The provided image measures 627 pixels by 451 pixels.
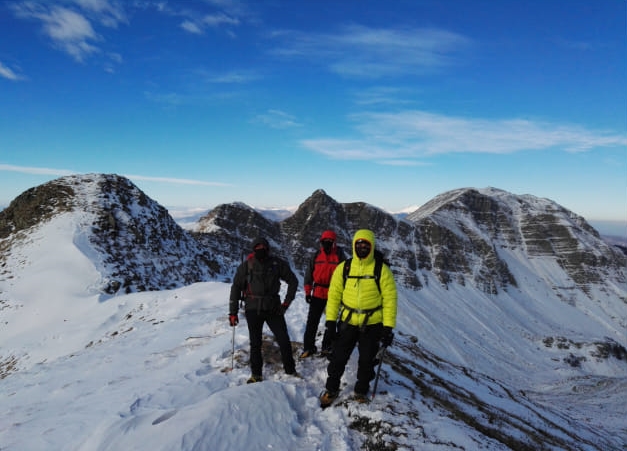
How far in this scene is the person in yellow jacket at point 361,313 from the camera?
7.03 meters

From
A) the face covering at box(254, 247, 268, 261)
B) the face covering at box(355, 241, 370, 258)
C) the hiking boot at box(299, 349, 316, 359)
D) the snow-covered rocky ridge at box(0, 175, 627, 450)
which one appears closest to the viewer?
the snow-covered rocky ridge at box(0, 175, 627, 450)

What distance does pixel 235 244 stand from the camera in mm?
102062

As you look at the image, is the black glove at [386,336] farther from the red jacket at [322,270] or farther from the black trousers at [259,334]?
the red jacket at [322,270]

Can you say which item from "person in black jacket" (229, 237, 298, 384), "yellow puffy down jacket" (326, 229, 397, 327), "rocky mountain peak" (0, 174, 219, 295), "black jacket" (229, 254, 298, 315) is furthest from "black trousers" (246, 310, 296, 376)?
"rocky mountain peak" (0, 174, 219, 295)

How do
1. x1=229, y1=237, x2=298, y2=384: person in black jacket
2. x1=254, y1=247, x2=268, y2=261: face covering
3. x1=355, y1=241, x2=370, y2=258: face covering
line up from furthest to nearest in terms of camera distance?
x1=229, y1=237, x2=298, y2=384: person in black jacket, x1=254, y1=247, x2=268, y2=261: face covering, x1=355, y1=241, x2=370, y2=258: face covering

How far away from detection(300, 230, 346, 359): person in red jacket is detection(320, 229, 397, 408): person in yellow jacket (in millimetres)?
2374

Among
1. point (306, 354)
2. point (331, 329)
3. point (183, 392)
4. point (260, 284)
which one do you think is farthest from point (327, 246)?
point (183, 392)

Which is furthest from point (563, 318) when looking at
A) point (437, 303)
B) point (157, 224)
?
point (157, 224)

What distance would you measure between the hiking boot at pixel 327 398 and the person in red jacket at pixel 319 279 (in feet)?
7.61

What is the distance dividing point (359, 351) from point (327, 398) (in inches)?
50.8

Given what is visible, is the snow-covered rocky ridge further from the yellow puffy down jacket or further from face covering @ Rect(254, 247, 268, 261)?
face covering @ Rect(254, 247, 268, 261)

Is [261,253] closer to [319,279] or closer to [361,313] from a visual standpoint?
[319,279]

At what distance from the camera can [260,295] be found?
8312 millimetres

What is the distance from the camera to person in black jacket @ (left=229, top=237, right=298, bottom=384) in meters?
8.30
